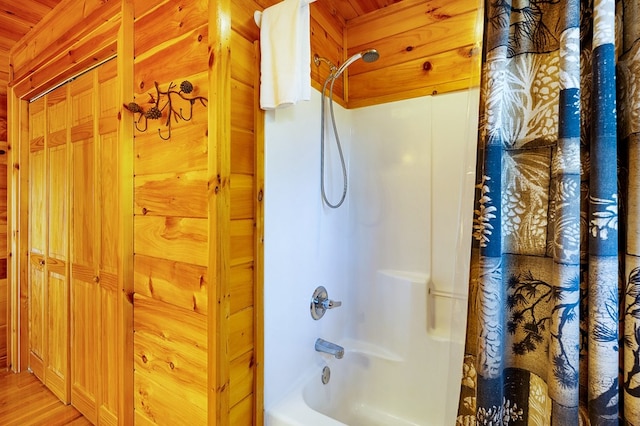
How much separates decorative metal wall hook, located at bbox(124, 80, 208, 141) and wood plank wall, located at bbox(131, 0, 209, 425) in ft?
0.07

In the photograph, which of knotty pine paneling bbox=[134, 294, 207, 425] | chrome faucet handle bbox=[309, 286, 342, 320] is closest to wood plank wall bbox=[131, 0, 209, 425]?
knotty pine paneling bbox=[134, 294, 207, 425]

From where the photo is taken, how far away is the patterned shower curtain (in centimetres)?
66

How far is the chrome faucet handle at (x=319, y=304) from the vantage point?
152 cm

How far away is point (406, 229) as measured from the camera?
1749 millimetres

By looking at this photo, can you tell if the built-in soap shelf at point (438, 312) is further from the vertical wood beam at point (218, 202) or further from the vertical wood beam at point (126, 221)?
the vertical wood beam at point (126, 221)

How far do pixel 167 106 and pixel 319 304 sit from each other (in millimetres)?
1135

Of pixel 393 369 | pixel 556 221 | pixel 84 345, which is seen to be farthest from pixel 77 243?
pixel 556 221

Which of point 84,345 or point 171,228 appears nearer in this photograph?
point 171,228

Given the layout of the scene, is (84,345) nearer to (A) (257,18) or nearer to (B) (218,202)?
(B) (218,202)

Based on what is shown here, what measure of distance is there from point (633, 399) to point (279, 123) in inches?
51.2

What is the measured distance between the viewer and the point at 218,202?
1.04 metres

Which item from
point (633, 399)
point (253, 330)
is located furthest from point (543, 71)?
point (253, 330)

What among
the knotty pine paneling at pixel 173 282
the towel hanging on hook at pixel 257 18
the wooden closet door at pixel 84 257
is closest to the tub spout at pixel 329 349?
the knotty pine paneling at pixel 173 282

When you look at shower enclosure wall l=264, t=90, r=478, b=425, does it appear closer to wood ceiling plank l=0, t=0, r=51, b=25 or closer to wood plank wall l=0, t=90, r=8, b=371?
wood ceiling plank l=0, t=0, r=51, b=25
